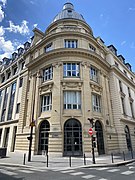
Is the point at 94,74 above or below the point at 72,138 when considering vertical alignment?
above

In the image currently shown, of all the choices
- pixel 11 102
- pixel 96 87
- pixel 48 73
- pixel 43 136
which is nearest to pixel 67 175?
pixel 43 136

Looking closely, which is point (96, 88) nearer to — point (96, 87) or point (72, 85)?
Answer: point (96, 87)

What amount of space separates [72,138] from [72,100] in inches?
182

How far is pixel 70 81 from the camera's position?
1834 cm

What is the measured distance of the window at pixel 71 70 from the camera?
1927 cm

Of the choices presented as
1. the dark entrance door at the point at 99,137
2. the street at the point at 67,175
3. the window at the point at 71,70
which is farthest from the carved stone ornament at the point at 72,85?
the street at the point at 67,175

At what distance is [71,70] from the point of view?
19422mm

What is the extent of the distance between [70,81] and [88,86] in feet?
8.26

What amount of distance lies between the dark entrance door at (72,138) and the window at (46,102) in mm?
3304

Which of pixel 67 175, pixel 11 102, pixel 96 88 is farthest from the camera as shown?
pixel 11 102

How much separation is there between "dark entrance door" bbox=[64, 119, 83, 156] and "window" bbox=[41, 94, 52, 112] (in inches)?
130

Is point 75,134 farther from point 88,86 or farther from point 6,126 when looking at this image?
point 6,126

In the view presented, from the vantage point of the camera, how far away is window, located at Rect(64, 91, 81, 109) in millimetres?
17594

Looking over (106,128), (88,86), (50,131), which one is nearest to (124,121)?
(106,128)
